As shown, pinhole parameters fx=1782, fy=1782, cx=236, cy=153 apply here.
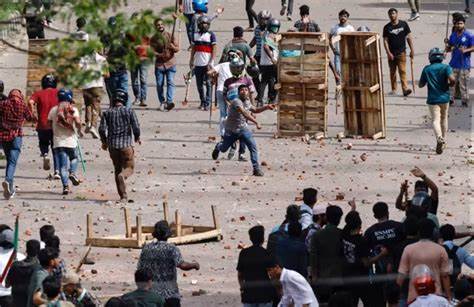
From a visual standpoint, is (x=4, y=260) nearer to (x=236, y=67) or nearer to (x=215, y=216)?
(x=215, y=216)

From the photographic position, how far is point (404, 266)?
16359 millimetres

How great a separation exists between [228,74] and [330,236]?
432 inches

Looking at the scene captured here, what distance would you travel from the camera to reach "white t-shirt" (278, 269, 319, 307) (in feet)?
51.1

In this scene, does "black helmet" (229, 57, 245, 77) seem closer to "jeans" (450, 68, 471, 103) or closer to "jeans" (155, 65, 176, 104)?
"jeans" (155, 65, 176, 104)

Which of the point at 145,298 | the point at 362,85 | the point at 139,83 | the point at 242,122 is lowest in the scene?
the point at 145,298

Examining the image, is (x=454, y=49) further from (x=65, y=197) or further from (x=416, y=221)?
(x=416, y=221)

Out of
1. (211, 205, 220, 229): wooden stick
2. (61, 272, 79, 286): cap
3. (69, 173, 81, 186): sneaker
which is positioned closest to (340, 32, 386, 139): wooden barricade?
(69, 173, 81, 186): sneaker

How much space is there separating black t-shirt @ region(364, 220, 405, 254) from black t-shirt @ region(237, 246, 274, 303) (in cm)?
128

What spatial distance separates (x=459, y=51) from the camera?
31.3 m

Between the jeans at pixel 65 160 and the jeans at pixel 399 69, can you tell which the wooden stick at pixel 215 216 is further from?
the jeans at pixel 399 69

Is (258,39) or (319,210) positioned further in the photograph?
(258,39)

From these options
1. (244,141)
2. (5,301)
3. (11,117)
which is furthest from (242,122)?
(5,301)

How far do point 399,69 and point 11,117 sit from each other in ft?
32.1

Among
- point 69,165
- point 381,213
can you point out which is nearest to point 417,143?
point 69,165
